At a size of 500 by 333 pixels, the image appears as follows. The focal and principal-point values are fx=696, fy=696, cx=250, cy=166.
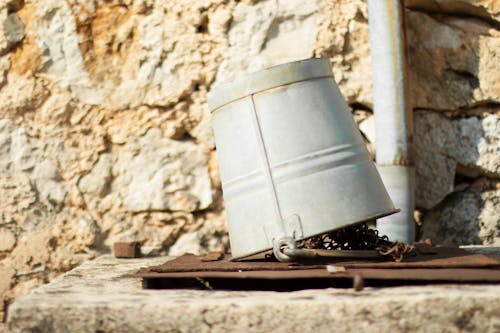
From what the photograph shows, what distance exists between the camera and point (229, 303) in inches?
71.9

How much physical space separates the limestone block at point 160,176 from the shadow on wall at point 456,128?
1.00 meters

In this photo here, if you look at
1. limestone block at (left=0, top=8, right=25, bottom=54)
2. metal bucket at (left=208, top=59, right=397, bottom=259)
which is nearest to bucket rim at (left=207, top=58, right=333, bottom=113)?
metal bucket at (left=208, top=59, right=397, bottom=259)

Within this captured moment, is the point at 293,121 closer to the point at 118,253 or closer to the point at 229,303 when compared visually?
the point at 229,303

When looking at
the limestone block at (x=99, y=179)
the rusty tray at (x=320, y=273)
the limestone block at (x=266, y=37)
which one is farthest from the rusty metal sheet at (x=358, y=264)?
the limestone block at (x=266, y=37)

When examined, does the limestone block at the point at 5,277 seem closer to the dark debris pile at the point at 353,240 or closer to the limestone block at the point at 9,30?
the limestone block at the point at 9,30

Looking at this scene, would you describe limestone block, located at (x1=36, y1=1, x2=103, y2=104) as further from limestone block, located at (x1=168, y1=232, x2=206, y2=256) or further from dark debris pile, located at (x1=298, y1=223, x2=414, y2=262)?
dark debris pile, located at (x1=298, y1=223, x2=414, y2=262)

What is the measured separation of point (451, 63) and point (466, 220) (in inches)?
28.5

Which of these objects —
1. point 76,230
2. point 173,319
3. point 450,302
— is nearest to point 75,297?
point 173,319

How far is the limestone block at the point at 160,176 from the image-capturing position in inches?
126

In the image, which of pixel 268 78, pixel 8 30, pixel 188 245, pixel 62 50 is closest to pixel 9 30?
pixel 8 30

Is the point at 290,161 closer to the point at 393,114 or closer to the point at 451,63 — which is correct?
the point at 393,114

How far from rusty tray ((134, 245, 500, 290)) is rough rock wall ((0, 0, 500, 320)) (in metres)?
0.85

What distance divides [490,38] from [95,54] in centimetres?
183

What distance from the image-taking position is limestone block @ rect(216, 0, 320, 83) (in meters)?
3.23
